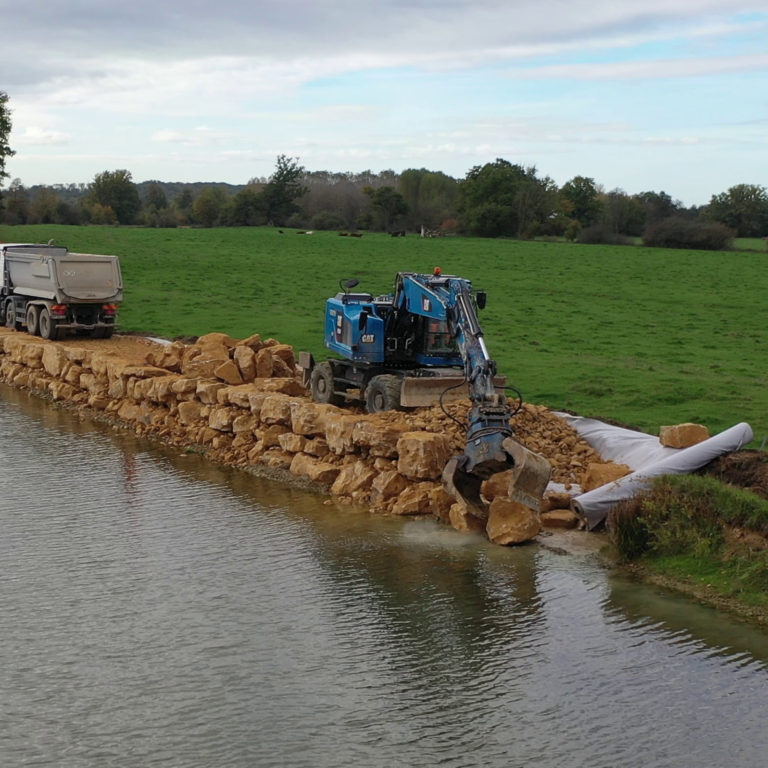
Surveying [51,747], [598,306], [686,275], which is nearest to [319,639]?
[51,747]


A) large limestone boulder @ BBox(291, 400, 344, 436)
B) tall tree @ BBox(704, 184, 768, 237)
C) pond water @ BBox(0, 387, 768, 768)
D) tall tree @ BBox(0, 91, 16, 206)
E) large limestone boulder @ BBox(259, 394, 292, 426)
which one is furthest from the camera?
tall tree @ BBox(704, 184, 768, 237)

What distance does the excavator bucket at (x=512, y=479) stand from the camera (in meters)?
12.5

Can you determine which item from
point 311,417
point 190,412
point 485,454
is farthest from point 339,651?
point 190,412

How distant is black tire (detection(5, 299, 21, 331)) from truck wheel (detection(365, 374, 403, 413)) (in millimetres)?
15488

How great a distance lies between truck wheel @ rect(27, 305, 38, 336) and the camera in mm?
27281

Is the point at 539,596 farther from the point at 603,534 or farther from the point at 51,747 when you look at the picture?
the point at 51,747

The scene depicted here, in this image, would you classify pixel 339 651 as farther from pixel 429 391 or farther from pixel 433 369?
pixel 433 369

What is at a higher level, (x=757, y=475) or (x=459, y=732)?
(x=757, y=475)

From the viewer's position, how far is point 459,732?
8.33 meters

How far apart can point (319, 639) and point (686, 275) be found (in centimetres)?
4019

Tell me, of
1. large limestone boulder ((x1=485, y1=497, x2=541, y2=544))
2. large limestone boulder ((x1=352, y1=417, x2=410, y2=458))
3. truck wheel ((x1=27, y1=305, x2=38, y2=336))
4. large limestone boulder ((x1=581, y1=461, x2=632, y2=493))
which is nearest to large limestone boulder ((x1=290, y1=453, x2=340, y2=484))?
large limestone boulder ((x1=352, y1=417, x2=410, y2=458))

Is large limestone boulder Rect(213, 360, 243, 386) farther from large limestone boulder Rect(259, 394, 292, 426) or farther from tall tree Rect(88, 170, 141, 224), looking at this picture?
tall tree Rect(88, 170, 141, 224)

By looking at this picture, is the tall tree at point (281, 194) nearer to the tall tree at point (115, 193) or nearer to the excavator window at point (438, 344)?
the tall tree at point (115, 193)

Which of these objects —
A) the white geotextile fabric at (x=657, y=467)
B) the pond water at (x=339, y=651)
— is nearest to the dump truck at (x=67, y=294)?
the pond water at (x=339, y=651)
